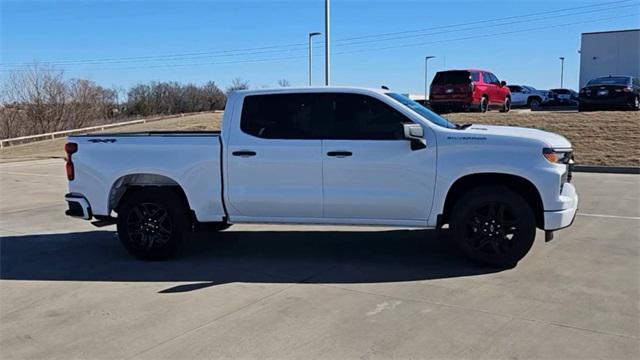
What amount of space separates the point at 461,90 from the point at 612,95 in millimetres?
5701

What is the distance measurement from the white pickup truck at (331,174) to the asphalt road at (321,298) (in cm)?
50

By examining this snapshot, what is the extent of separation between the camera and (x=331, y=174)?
6180 millimetres

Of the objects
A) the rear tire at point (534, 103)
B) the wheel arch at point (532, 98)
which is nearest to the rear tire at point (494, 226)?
the rear tire at point (534, 103)

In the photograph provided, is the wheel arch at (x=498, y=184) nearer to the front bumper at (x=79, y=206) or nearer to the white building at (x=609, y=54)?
the front bumper at (x=79, y=206)

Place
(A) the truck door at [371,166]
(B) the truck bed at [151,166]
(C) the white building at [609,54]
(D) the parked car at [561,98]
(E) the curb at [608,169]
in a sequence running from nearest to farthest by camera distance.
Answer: (A) the truck door at [371,166] → (B) the truck bed at [151,166] → (E) the curb at [608,169] → (C) the white building at [609,54] → (D) the parked car at [561,98]

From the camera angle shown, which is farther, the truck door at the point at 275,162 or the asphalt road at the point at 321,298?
the truck door at the point at 275,162

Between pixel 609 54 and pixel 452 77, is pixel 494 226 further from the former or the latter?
pixel 609 54

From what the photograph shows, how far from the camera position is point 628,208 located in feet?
31.0

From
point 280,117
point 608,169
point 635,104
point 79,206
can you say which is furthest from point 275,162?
point 635,104

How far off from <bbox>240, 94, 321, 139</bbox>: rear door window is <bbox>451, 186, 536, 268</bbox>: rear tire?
1.74 metres

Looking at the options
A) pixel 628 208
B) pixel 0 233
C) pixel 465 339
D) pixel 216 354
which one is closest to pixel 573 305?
pixel 465 339

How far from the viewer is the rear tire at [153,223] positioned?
21.7 ft

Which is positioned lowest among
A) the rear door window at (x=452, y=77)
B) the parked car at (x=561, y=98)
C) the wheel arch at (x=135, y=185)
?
the wheel arch at (x=135, y=185)

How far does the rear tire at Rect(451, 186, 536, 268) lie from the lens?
5867 mm
